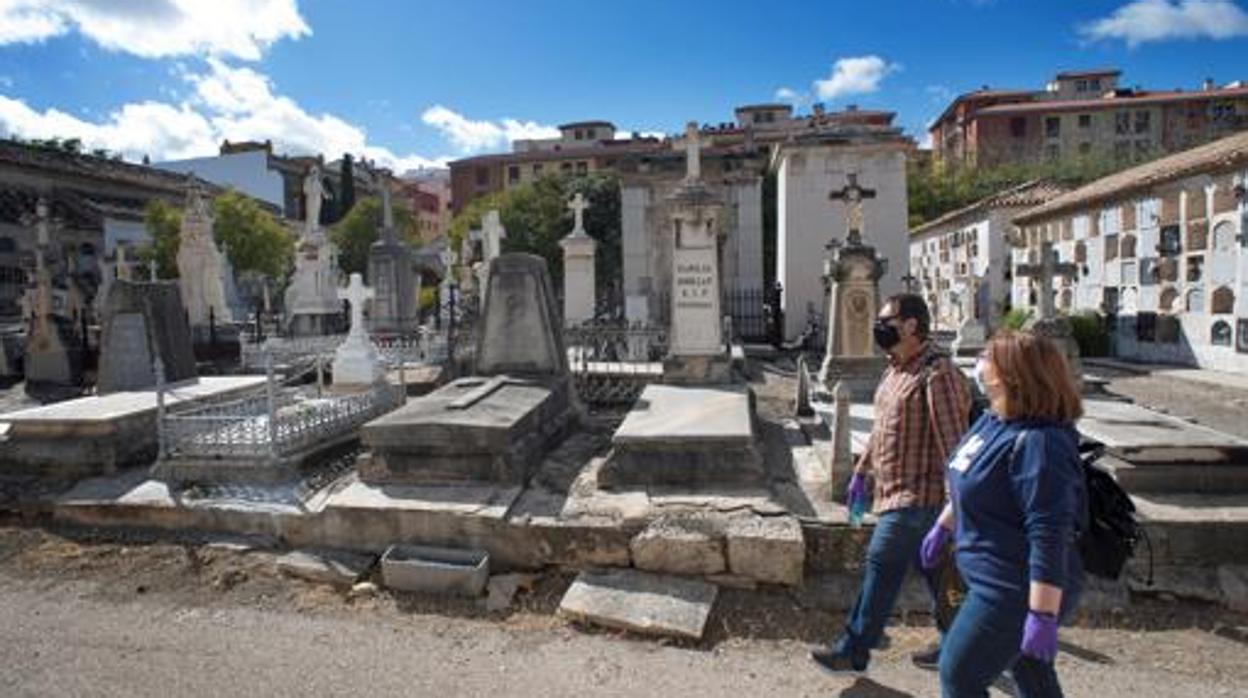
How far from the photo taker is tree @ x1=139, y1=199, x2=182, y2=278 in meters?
28.4

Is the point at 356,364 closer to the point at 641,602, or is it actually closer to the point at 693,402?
the point at 693,402

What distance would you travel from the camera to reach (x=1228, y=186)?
40.4 ft

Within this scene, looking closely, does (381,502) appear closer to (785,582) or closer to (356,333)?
A: (785,582)

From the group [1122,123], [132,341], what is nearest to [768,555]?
[132,341]

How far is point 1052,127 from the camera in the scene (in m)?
48.6

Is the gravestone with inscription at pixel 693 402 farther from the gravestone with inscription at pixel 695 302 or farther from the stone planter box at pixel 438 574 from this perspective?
the stone planter box at pixel 438 574

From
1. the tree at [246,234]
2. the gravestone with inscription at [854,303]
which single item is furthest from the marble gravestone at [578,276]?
the tree at [246,234]

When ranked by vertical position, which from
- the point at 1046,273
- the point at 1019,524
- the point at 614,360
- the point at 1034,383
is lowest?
the point at 614,360

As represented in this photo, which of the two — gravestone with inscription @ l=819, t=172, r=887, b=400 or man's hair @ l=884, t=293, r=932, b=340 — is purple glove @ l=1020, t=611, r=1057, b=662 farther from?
gravestone with inscription @ l=819, t=172, r=887, b=400

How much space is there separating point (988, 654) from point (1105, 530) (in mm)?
529

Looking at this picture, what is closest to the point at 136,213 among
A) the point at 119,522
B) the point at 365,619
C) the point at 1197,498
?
the point at 119,522

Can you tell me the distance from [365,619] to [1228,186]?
48.4ft

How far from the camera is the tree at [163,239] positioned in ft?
93.2

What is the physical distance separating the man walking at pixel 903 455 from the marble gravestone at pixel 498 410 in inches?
102
